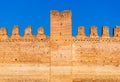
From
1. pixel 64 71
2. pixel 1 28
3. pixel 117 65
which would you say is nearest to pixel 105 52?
pixel 117 65

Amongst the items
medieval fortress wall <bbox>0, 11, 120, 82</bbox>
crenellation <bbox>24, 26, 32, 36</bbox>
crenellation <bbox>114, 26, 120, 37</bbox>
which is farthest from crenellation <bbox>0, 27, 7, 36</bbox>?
crenellation <bbox>114, 26, 120, 37</bbox>

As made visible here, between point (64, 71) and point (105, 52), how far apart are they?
2428 millimetres

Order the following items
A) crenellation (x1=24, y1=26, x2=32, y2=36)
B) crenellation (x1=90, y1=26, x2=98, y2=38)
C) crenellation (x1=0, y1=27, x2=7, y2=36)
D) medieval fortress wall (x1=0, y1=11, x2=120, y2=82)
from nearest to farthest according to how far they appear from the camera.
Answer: medieval fortress wall (x1=0, y1=11, x2=120, y2=82)
crenellation (x1=90, y1=26, x2=98, y2=38)
crenellation (x1=24, y1=26, x2=32, y2=36)
crenellation (x1=0, y1=27, x2=7, y2=36)

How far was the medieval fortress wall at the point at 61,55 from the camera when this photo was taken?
65.3ft

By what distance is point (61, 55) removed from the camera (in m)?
20.0

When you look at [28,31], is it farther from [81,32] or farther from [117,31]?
[117,31]

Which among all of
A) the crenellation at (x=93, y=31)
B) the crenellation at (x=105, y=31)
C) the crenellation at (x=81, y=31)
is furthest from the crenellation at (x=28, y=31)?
the crenellation at (x=105, y=31)

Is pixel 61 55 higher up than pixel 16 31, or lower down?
lower down

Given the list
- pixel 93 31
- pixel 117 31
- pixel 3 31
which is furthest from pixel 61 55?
pixel 3 31

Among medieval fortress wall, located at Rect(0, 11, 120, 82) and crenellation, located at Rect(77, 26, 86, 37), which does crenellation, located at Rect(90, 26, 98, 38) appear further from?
crenellation, located at Rect(77, 26, 86, 37)

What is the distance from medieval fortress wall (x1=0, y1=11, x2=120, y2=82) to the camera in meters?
19.9

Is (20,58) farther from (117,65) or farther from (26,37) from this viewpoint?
(117,65)

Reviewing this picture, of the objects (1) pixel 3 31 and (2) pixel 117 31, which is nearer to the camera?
(2) pixel 117 31

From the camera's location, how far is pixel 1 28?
20.7m
